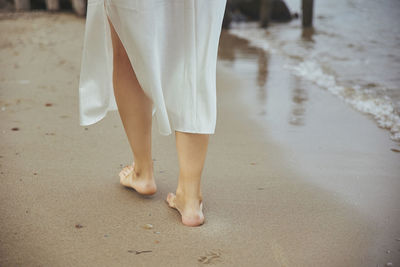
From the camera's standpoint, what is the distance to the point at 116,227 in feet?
5.48

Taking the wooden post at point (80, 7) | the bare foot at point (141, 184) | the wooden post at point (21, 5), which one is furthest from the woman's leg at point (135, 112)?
the wooden post at point (21, 5)

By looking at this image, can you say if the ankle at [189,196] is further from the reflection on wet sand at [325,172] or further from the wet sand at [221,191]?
the reflection on wet sand at [325,172]

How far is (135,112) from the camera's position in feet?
5.74

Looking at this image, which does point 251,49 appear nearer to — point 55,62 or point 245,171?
point 55,62

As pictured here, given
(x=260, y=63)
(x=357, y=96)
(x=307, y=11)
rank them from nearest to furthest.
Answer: (x=357, y=96) < (x=260, y=63) < (x=307, y=11)

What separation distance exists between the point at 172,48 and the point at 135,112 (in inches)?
14.3

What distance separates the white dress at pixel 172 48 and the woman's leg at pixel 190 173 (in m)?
0.08

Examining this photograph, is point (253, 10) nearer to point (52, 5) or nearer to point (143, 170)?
point (52, 5)

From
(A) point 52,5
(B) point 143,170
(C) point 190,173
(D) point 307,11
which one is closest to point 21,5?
(A) point 52,5

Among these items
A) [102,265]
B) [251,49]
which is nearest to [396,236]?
[102,265]

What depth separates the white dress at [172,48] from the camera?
1467mm

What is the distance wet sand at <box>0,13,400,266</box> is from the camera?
1.54 metres

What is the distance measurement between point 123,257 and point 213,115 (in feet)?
2.12

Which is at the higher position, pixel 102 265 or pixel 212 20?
pixel 212 20
